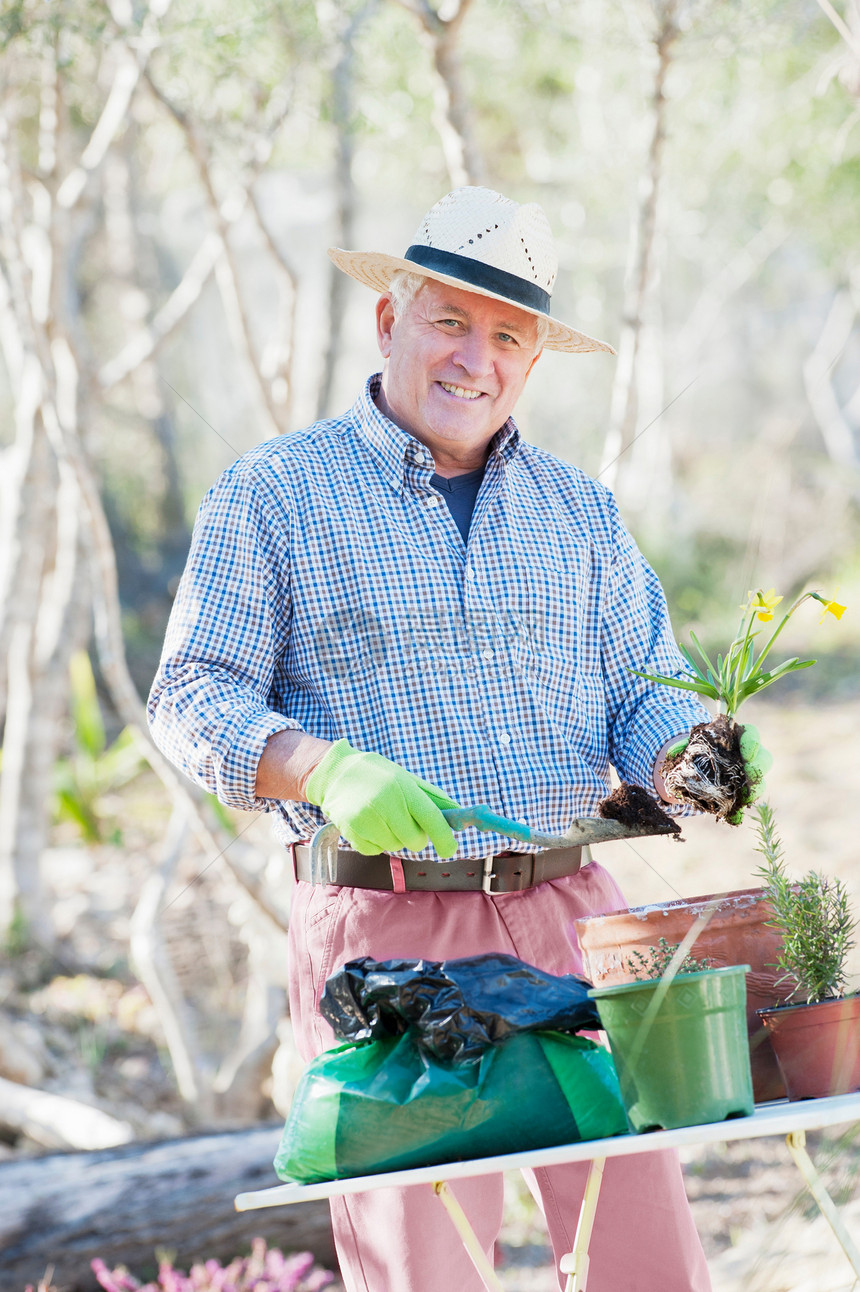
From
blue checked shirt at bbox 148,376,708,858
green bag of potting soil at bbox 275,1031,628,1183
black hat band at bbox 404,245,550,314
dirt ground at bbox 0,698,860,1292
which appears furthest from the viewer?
dirt ground at bbox 0,698,860,1292

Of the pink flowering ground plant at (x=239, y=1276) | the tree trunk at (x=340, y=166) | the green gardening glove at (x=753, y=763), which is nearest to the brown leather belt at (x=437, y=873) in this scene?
the green gardening glove at (x=753, y=763)

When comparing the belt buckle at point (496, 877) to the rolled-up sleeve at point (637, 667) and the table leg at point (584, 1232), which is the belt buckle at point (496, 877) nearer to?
the rolled-up sleeve at point (637, 667)

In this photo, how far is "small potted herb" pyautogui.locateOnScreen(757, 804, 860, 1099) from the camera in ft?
4.59

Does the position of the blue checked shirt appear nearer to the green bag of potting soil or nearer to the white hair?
the white hair

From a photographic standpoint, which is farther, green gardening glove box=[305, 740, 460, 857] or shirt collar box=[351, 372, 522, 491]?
shirt collar box=[351, 372, 522, 491]

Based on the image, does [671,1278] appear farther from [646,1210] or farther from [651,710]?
[651,710]

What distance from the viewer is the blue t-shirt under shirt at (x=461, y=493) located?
7.02 feet

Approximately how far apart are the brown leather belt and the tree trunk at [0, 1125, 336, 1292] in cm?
165

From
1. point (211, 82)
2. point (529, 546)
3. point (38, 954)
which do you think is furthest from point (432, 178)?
point (529, 546)

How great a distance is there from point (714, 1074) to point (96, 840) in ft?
20.7

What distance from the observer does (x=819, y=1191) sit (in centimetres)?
119

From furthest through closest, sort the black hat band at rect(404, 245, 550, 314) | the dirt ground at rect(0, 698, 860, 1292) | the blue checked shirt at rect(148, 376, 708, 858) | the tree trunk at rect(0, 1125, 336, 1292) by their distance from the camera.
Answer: the dirt ground at rect(0, 698, 860, 1292) < the tree trunk at rect(0, 1125, 336, 1292) < the black hat band at rect(404, 245, 550, 314) < the blue checked shirt at rect(148, 376, 708, 858)

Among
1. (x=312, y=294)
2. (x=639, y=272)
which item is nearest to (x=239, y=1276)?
(x=639, y=272)

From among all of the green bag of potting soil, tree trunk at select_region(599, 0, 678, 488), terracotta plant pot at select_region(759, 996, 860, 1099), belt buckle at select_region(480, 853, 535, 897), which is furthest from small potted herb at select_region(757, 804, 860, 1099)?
tree trunk at select_region(599, 0, 678, 488)
